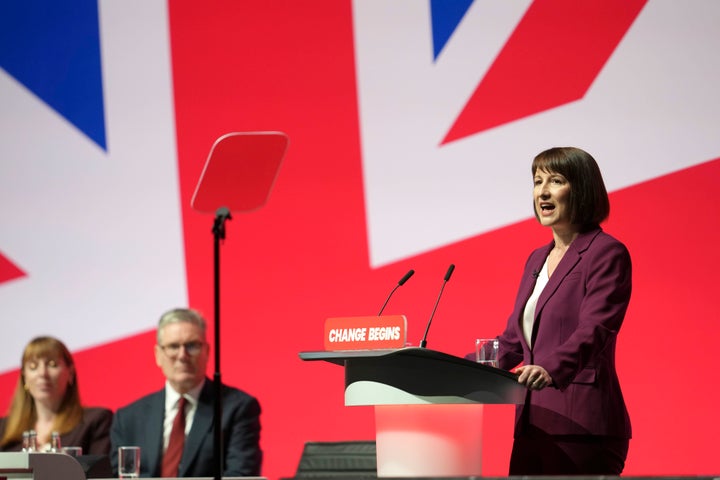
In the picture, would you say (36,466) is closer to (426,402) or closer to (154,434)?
(426,402)

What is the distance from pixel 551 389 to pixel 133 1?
11.3 feet

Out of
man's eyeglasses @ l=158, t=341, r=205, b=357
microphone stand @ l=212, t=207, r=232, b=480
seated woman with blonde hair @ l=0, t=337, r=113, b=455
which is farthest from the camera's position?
seated woman with blonde hair @ l=0, t=337, r=113, b=455

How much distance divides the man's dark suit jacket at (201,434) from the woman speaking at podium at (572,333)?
5.66 feet

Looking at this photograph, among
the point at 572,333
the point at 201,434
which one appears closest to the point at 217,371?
the point at 572,333

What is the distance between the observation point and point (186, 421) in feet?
14.5

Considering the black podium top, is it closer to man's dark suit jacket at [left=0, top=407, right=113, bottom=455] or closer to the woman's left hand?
the woman's left hand

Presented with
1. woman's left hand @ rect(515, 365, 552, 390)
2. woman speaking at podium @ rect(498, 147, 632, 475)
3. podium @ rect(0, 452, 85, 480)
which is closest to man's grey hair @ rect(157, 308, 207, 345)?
podium @ rect(0, 452, 85, 480)

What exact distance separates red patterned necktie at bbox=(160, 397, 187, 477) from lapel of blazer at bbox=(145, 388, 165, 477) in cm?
3

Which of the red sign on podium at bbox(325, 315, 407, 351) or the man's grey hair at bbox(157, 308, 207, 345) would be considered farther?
the man's grey hair at bbox(157, 308, 207, 345)

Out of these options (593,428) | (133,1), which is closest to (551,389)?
(593,428)

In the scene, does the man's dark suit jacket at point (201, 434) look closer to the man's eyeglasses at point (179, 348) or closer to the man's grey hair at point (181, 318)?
the man's eyeglasses at point (179, 348)

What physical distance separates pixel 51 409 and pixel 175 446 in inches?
29.7

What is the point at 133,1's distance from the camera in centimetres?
536

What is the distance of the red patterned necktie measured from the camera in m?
4.32
